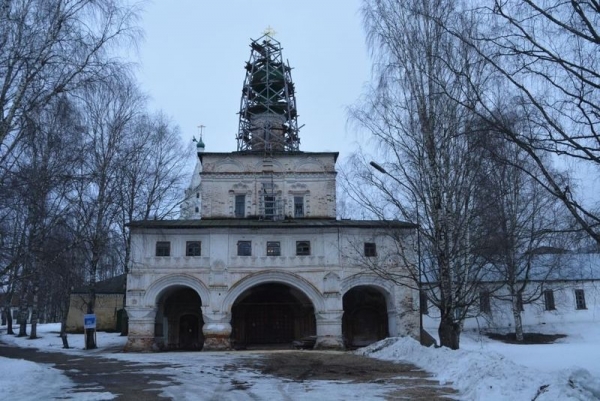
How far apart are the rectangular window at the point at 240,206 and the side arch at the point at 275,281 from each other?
18.0ft

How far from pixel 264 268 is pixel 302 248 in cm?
228

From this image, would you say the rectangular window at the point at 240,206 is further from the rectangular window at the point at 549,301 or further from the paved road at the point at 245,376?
the rectangular window at the point at 549,301

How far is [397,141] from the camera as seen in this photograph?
15344 millimetres

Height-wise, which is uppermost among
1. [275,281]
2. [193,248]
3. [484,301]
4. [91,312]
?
[193,248]

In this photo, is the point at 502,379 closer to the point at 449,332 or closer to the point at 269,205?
the point at 449,332

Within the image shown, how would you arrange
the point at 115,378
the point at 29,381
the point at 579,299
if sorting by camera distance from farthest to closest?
the point at 579,299
the point at 115,378
the point at 29,381

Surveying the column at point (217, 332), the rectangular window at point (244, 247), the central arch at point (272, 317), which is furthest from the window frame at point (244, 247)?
the column at point (217, 332)

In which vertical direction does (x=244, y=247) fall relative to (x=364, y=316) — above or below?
above

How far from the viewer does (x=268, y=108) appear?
117 feet

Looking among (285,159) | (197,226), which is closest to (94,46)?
(197,226)

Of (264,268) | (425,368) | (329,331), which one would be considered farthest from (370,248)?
(425,368)

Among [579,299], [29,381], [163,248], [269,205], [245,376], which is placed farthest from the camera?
[579,299]

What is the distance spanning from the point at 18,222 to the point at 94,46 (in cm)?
488

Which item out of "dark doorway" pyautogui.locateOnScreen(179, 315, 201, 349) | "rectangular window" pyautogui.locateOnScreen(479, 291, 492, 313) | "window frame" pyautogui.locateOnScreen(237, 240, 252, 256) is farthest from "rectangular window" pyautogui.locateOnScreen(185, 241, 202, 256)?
"rectangular window" pyautogui.locateOnScreen(479, 291, 492, 313)
